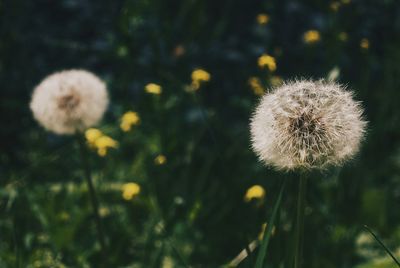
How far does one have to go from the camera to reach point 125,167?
A: 11.5 feet

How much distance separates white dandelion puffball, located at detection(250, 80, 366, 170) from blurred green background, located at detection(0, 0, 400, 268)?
0.90ft

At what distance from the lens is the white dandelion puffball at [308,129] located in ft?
4.94

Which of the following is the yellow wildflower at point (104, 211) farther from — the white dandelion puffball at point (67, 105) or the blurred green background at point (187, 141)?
Answer: the white dandelion puffball at point (67, 105)

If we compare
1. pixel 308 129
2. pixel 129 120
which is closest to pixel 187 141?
pixel 129 120

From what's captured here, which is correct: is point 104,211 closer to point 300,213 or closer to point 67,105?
point 67,105

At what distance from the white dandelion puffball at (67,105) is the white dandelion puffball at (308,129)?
3.04 ft

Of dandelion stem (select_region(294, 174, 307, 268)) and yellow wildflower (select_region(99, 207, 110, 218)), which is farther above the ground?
yellow wildflower (select_region(99, 207, 110, 218))

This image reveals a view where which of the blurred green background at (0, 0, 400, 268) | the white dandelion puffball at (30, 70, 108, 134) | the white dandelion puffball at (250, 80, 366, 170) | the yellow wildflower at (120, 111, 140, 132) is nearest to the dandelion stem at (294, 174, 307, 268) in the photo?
the white dandelion puffball at (250, 80, 366, 170)

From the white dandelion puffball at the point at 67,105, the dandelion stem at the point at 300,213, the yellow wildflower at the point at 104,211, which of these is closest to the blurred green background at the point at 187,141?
the yellow wildflower at the point at 104,211

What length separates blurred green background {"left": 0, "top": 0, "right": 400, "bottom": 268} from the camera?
255cm

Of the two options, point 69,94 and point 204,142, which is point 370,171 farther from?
point 69,94

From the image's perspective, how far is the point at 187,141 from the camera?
3709mm

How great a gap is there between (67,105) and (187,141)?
58.6 inches

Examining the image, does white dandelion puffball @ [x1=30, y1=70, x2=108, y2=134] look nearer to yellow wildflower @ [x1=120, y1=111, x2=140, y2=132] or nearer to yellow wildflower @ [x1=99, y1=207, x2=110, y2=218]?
yellow wildflower @ [x1=120, y1=111, x2=140, y2=132]
